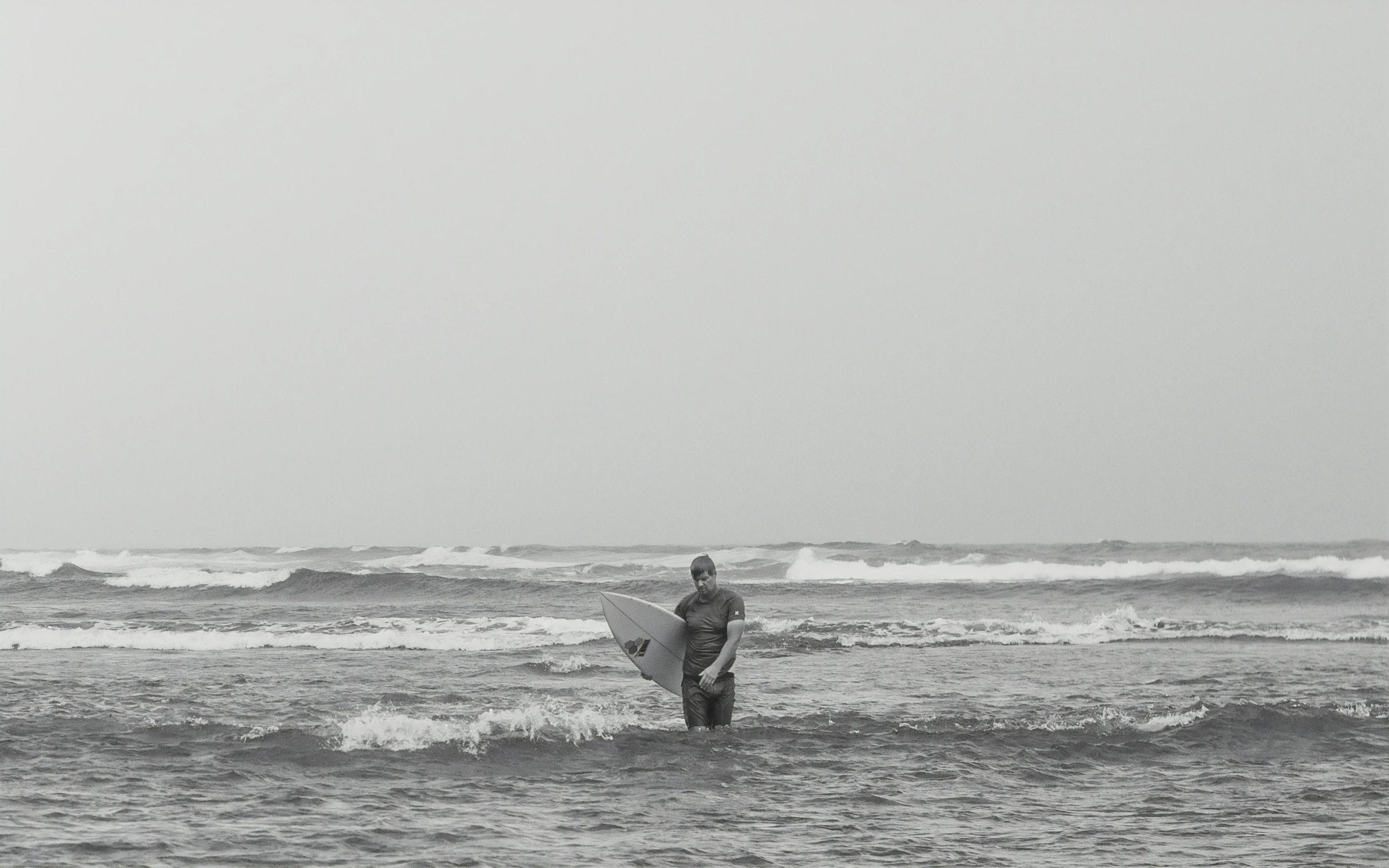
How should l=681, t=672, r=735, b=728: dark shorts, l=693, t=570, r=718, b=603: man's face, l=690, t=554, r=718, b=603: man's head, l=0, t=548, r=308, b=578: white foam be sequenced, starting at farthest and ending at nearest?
l=0, t=548, r=308, b=578: white foam
l=681, t=672, r=735, b=728: dark shorts
l=693, t=570, r=718, b=603: man's face
l=690, t=554, r=718, b=603: man's head

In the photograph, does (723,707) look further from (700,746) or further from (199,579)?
(199,579)

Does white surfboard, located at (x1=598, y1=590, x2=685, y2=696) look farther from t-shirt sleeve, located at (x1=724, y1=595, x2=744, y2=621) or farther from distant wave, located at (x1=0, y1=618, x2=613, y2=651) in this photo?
distant wave, located at (x1=0, y1=618, x2=613, y2=651)

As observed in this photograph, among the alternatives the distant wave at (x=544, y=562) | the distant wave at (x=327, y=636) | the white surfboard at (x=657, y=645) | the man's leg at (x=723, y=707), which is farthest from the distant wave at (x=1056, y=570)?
the man's leg at (x=723, y=707)

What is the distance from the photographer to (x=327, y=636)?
2125 centimetres

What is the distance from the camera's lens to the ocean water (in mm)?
7441

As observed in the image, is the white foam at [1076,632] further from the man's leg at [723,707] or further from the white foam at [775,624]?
the man's leg at [723,707]

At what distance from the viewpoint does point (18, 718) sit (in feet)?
37.6

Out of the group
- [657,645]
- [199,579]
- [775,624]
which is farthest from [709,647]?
[199,579]

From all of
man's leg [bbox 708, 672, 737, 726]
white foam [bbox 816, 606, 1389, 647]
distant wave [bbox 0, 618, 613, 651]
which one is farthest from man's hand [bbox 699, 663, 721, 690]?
white foam [bbox 816, 606, 1389, 647]

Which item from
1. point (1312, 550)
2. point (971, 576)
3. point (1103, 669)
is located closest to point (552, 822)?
point (1103, 669)

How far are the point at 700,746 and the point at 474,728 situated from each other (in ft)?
7.54

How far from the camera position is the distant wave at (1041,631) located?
20406 mm

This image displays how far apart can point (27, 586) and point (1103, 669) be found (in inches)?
1398

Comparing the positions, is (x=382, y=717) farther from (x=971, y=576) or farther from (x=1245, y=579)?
(x=971, y=576)
